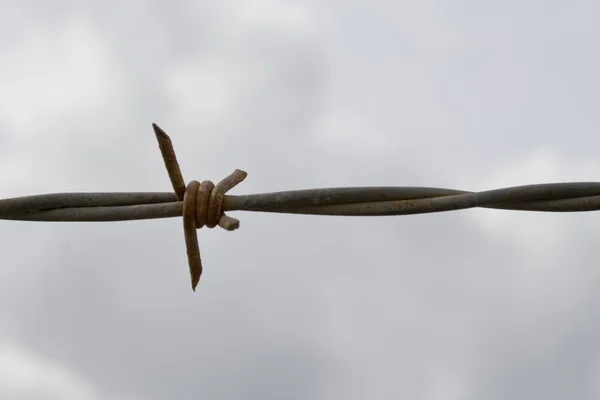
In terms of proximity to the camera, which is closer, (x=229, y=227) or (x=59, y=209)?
(x=229, y=227)

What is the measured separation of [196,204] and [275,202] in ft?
0.61

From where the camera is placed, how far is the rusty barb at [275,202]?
2.16m

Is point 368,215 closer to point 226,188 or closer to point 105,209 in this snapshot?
point 226,188

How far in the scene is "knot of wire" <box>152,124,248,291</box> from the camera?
215 cm

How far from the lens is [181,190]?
2.22 metres

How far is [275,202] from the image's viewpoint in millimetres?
2178

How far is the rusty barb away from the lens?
85.0 inches

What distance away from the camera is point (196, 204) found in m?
2.20

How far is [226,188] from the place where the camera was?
2.25 meters

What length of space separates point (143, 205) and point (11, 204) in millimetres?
341

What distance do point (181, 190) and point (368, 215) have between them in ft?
1.45

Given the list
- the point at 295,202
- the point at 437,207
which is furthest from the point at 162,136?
the point at 437,207

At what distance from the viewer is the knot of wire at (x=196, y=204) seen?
84.7 inches

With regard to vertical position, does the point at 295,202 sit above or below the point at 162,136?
below
